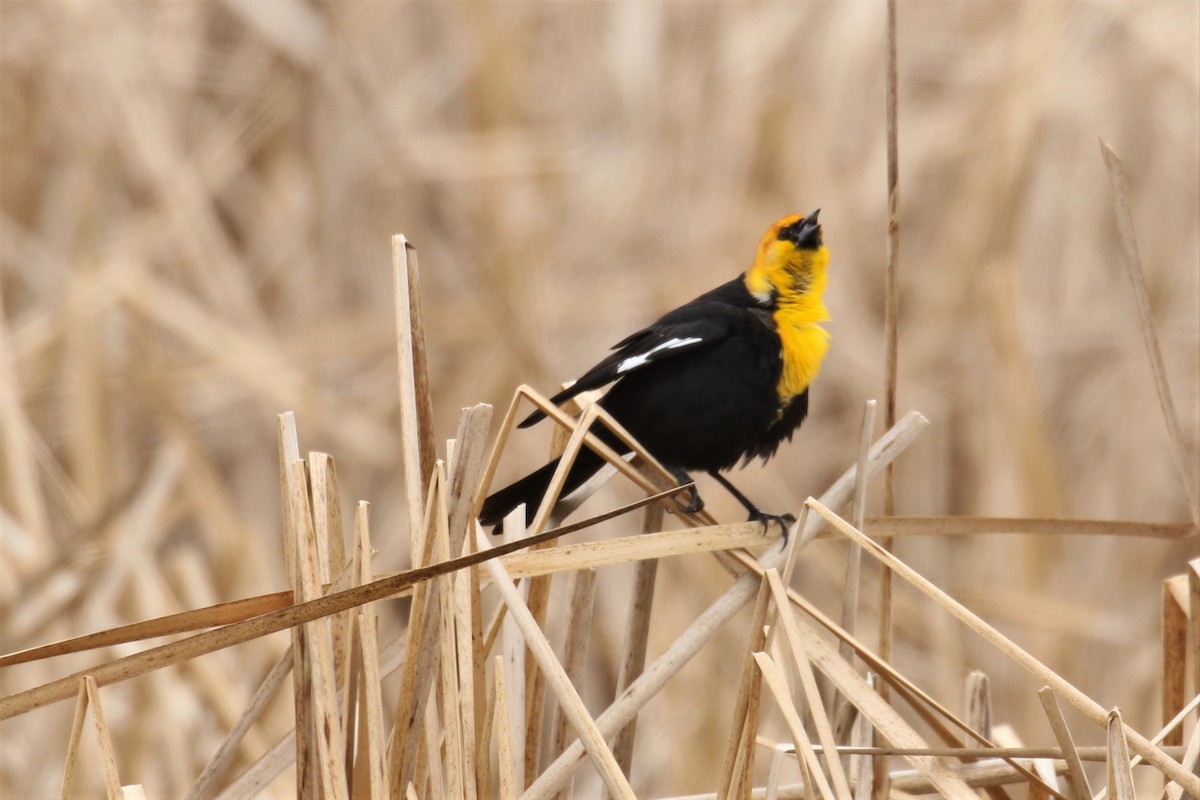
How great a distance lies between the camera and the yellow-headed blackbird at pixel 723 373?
7.33 ft

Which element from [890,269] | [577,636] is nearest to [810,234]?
[890,269]

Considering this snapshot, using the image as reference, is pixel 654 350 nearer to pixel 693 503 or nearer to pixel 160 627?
pixel 693 503

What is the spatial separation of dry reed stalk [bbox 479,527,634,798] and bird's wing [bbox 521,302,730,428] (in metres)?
0.88

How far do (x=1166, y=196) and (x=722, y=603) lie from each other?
3.17 metres

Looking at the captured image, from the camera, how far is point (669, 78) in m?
3.83

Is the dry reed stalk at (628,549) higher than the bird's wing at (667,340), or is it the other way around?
the bird's wing at (667,340)

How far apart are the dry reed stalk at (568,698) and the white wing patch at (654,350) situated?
91 centimetres

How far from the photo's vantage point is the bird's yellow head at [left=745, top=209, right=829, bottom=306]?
93.5 inches

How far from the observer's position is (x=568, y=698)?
1246 mm

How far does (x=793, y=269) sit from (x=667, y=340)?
33 centimetres

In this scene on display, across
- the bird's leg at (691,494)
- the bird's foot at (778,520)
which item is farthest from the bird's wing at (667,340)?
the bird's foot at (778,520)

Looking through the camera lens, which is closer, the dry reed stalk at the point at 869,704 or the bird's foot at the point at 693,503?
the dry reed stalk at the point at 869,704

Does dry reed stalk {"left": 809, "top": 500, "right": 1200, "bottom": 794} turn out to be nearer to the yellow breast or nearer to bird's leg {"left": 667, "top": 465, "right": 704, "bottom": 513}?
bird's leg {"left": 667, "top": 465, "right": 704, "bottom": 513}

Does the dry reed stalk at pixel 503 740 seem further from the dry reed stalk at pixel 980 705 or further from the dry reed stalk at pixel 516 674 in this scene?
the dry reed stalk at pixel 980 705
